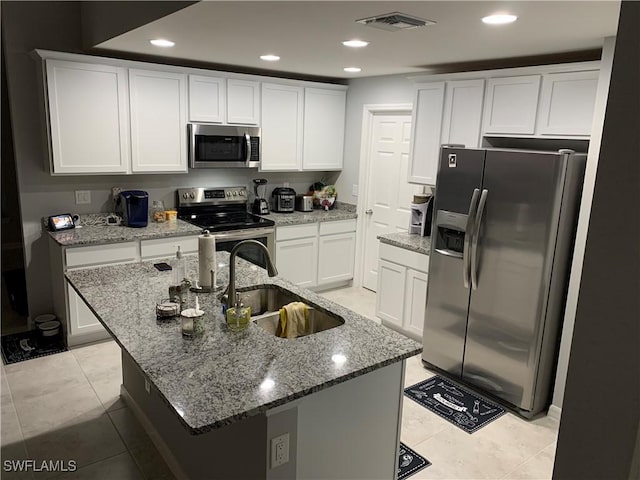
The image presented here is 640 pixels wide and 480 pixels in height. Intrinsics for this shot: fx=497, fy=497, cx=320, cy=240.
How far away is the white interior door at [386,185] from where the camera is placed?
507 centimetres

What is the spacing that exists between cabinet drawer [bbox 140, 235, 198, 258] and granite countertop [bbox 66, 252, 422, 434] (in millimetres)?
1447

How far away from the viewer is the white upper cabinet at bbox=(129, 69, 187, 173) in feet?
13.6

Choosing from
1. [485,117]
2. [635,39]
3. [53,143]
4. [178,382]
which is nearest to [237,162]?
[53,143]

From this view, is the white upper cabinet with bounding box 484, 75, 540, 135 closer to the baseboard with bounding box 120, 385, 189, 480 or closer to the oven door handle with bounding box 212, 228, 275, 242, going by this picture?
the oven door handle with bounding box 212, 228, 275, 242

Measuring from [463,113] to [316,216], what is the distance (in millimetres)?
1980

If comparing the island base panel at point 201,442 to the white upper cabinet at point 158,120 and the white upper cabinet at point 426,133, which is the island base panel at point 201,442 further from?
the white upper cabinet at point 426,133

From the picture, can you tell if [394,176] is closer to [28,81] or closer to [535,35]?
[535,35]

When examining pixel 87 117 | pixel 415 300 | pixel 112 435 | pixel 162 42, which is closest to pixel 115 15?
pixel 162 42

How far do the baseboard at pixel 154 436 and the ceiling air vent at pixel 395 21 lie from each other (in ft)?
7.98

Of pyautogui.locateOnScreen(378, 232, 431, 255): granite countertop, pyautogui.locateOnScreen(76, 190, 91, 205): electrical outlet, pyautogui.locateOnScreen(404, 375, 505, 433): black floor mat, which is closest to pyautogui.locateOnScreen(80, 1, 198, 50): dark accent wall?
pyautogui.locateOnScreen(76, 190, 91, 205): electrical outlet

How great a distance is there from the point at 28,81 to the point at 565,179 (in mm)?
3951

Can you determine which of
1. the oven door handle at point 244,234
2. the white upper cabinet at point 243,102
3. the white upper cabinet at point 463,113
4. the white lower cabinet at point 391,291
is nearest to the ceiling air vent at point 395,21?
the white upper cabinet at point 463,113

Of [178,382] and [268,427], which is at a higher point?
[178,382]

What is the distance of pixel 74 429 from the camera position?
2.95 m
